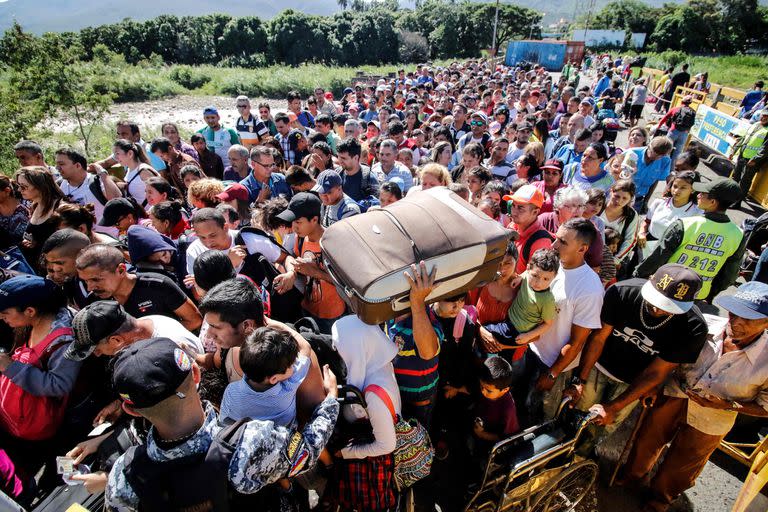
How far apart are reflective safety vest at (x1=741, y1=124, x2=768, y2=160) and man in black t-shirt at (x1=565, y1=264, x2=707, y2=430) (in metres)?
8.88

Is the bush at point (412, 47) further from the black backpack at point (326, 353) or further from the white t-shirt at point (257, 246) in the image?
the black backpack at point (326, 353)

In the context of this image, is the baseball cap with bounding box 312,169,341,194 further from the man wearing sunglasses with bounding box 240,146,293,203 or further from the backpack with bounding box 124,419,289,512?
the backpack with bounding box 124,419,289,512

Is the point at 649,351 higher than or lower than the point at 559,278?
lower

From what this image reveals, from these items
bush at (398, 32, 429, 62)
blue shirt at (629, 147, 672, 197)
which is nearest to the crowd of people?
blue shirt at (629, 147, 672, 197)

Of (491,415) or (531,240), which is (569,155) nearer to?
(531,240)

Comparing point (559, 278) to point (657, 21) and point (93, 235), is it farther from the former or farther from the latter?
point (657, 21)

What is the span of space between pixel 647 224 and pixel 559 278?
339cm

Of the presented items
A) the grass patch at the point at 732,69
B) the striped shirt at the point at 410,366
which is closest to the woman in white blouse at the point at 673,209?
the striped shirt at the point at 410,366

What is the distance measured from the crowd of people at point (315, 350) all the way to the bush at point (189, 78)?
113 ft

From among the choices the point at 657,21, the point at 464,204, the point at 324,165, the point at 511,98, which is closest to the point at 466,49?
the point at 657,21

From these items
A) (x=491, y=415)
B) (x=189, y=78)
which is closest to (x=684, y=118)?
(x=491, y=415)

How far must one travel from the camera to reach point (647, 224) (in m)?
5.54

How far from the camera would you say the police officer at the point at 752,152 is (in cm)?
852

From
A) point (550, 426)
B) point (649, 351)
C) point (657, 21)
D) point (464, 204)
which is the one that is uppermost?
point (657, 21)
